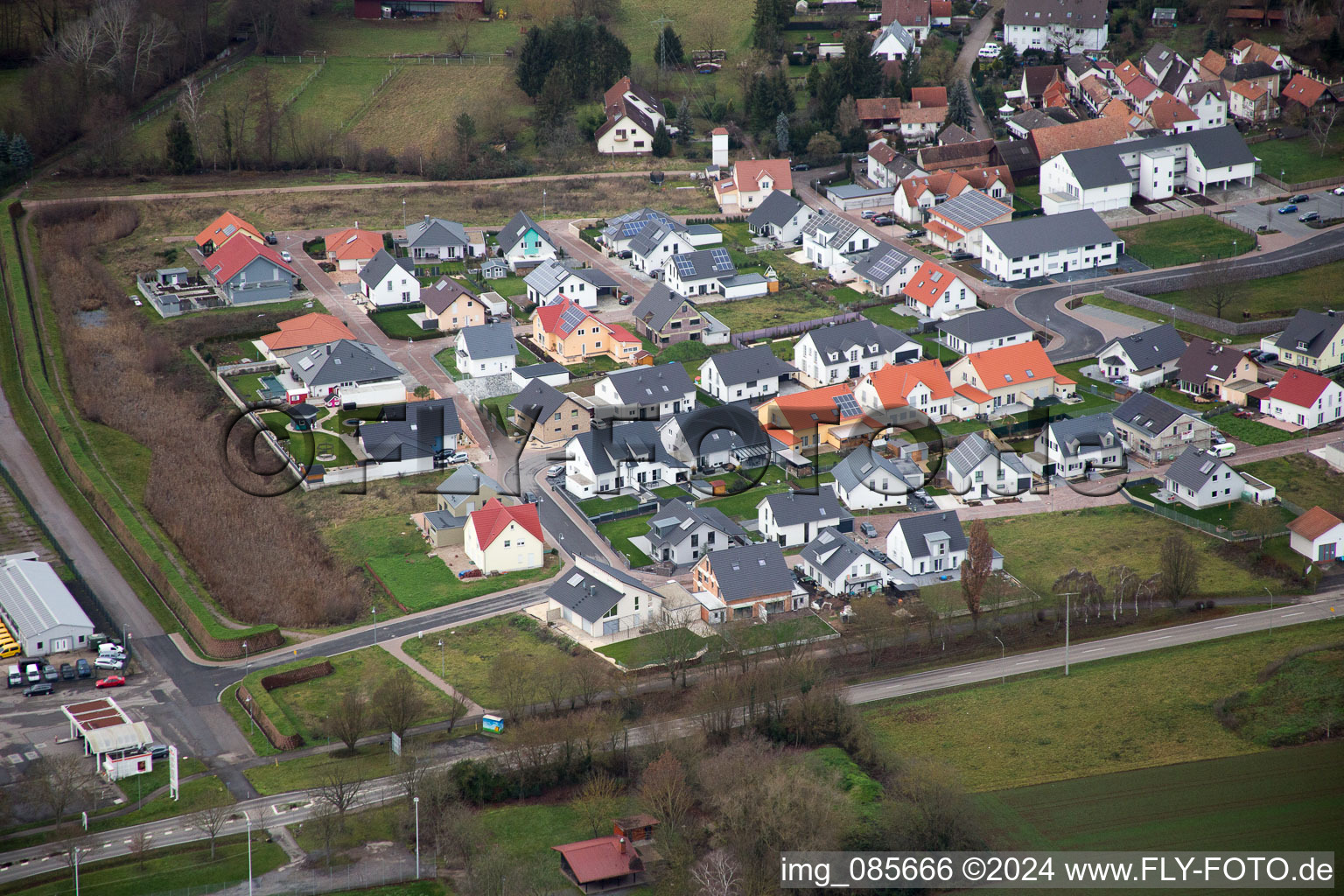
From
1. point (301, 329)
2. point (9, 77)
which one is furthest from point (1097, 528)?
point (9, 77)

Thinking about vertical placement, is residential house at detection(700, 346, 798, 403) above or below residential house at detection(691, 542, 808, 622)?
above

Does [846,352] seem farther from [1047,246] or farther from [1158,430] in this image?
[1047,246]

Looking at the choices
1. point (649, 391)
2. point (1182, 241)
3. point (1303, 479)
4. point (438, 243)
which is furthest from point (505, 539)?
point (1182, 241)

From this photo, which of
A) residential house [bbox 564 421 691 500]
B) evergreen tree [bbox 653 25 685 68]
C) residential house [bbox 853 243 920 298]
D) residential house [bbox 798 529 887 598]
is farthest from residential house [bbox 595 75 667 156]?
residential house [bbox 798 529 887 598]

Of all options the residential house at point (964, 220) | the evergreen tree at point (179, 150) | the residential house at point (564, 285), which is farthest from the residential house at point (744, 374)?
the evergreen tree at point (179, 150)

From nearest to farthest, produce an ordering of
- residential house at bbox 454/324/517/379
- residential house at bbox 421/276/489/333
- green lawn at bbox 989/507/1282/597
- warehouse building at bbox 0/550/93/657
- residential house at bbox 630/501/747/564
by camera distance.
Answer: warehouse building at bbox 0/550/93/657
green lawn at bbox 989/507/1282/597
residential house at bbox 630/501/747/564
residential house at bbox 454/324/517/379
residential house at bbox 421/276/489/333

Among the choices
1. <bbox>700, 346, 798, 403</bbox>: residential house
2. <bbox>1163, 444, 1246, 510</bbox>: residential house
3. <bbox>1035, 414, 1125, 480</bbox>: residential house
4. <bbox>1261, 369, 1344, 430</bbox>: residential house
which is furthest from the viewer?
<bbox>700, 346, 798, 403</bbox>: residential house

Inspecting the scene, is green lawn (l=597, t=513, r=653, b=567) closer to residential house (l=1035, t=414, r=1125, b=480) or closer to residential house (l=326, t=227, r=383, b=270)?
residential house (l=1035, t=414, r=1125, b=480)
